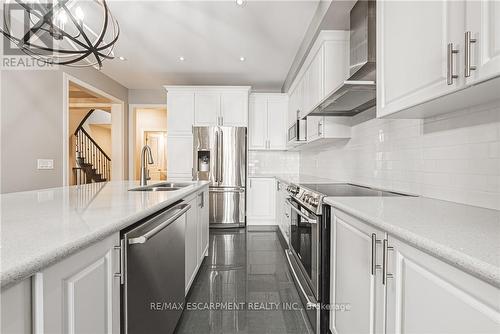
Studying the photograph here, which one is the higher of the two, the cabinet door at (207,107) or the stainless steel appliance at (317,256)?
the cabinet door at (207,107)

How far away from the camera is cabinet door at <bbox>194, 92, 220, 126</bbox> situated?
5.01m

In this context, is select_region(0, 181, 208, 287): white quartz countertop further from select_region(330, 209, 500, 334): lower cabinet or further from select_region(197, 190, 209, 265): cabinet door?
select_region(197, 190, 209, 265): cabinet door

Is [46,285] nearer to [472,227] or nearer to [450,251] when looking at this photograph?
[450,251]

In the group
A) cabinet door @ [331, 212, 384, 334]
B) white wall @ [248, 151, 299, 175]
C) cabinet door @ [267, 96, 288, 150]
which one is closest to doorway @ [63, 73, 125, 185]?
white wall @ [248, 151, 299, 175]

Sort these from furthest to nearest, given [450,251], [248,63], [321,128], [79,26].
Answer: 1. [248,63]
2. [321,128]
3. [79,26]
4. [450,251]

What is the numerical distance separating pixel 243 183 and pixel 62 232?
4.14 m

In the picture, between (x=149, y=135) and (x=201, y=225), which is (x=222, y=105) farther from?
(x=149, y=135)

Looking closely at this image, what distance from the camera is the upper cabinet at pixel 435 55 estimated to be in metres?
0.89

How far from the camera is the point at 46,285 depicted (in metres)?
0.68

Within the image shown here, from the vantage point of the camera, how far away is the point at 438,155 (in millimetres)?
1554

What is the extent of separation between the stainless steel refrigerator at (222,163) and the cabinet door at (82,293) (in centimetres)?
382

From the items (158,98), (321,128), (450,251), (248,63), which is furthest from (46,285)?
(158,98)

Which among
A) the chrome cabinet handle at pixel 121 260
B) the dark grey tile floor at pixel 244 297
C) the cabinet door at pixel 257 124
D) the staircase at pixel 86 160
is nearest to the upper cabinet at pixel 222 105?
the cabinet door at pixel 257 124

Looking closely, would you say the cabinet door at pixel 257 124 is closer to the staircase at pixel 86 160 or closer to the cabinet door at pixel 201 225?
the cabinet door at pixel 201 225
